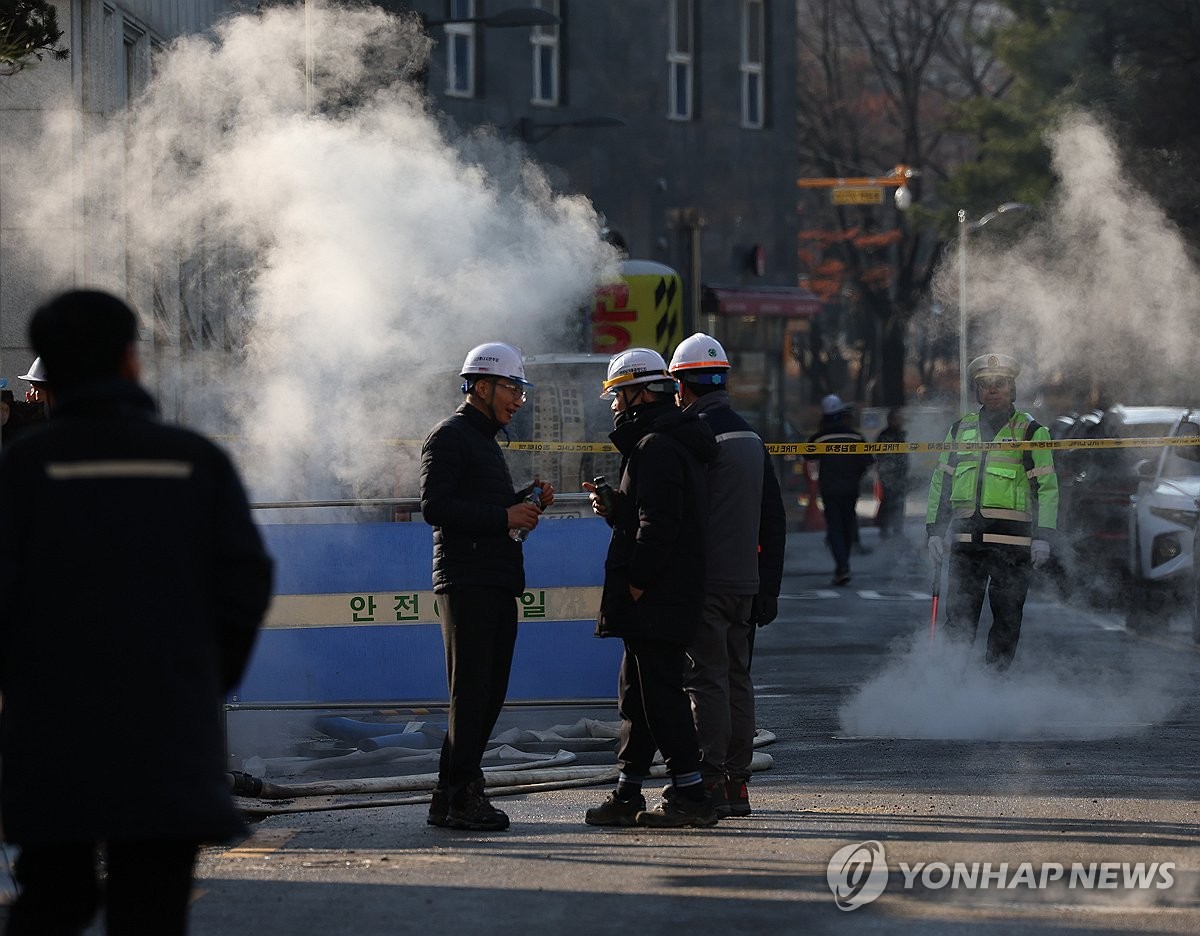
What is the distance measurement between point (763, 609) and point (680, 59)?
87.5ft

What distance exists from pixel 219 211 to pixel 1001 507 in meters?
6.92

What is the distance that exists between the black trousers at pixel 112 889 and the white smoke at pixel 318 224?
7.79m

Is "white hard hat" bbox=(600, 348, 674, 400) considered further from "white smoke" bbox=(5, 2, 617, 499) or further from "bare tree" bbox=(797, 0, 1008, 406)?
"bare tree" bbox=(797, 0, 1008, 406)

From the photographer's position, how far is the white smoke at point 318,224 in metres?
13.3

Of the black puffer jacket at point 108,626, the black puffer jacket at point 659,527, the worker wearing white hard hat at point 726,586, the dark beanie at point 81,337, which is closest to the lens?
the black puffer jacket at point 108,626

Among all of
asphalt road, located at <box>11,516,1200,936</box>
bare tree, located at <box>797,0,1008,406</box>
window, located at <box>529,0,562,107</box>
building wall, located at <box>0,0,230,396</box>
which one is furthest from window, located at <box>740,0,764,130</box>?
asphalt road, located at <box>11,516,1200,936</box>

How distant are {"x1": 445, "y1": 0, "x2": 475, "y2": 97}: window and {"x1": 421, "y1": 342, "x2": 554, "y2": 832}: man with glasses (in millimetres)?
21783

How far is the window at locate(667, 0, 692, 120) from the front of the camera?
33.5 meters

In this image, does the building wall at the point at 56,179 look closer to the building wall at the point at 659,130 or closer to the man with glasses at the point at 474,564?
the man with glasses at the point at 474,564

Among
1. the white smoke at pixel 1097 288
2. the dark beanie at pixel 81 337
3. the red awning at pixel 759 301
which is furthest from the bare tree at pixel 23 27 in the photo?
the red awning at pixel 759 301

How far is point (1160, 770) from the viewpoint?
339 inches

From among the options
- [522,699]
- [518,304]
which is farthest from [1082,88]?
[522,699]

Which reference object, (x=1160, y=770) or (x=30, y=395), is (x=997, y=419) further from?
(x=30, y=395)

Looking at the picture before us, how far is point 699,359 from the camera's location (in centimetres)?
793
